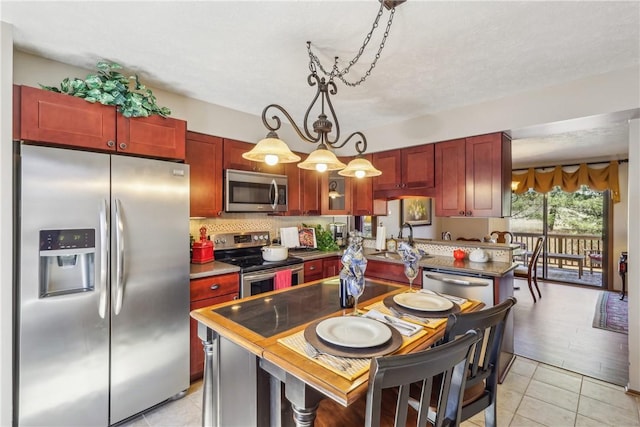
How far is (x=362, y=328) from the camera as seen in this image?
132cm

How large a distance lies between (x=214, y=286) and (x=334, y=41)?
6.74 feet

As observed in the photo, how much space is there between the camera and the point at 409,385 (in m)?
0.92

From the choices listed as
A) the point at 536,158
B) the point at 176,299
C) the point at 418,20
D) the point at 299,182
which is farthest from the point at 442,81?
the point at 536,158

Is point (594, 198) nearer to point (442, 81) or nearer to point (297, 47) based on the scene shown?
point (442, 81)

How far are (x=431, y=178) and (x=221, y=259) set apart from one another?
2.43m

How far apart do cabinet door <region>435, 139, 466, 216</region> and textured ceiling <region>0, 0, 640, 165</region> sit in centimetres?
58

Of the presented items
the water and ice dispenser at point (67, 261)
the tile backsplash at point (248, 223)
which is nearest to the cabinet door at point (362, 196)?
the tile backsplash at point (248, 223)

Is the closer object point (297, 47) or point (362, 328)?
point (362, 328)

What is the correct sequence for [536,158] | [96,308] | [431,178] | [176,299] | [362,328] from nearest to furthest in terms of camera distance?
[362,328], [96,308], [176,299], [431,178], [536,158]

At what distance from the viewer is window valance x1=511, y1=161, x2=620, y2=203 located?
5086 millimetres

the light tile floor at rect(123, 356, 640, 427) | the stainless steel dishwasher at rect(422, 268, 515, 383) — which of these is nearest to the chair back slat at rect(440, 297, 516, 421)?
the light tile floor at rect(123, 356, 640, 427)

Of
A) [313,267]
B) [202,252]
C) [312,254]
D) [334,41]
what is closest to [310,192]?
[312,254]

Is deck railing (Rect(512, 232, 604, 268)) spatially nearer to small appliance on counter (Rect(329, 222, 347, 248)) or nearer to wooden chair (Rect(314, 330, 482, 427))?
small appliance on counter (Rect(329, 222, 347, 248))

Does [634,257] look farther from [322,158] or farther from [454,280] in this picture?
[322,158]
